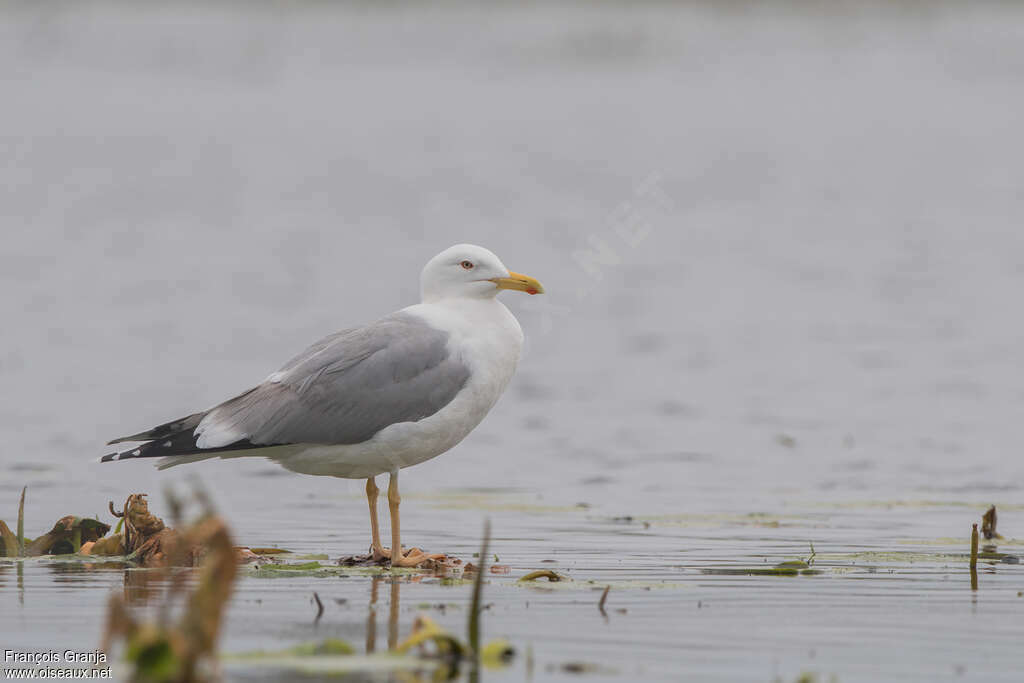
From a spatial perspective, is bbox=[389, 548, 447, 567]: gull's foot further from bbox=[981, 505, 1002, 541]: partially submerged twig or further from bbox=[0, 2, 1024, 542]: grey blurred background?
bbox=[981, 505, 1002, 541]: partially submerged twig

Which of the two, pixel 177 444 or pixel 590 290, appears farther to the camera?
pixel 590 290

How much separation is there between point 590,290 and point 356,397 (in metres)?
14.7

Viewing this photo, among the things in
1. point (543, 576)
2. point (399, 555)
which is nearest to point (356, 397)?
point (399, 555)

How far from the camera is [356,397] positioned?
8445 millimetres

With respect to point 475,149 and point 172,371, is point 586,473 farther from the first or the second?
point 475,149

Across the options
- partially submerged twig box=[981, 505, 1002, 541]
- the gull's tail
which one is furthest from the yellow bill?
partially submerged twig box=[981, 505, 1002, 541]

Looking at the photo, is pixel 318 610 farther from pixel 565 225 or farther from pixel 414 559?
pixel 565 225

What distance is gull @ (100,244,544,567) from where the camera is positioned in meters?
8.35

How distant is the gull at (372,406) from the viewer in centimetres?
835

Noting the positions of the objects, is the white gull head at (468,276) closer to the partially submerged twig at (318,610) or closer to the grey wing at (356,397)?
the grey wing at (356,397)

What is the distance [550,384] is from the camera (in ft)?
54.6

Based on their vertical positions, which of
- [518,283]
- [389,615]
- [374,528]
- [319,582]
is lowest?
[389,615]

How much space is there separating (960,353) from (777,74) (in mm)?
31217

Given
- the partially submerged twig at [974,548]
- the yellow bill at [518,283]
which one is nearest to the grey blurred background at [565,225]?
the yellow bill at [518,283]
